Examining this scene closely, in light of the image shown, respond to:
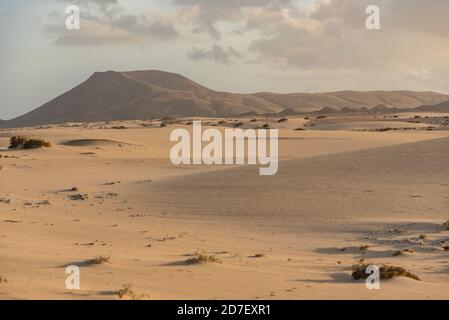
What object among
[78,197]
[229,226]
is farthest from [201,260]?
[78,197]

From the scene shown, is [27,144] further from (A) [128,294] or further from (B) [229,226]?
(A) [128,294]

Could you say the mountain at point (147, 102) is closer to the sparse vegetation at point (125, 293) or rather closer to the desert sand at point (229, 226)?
the desert sand at point (229, 226)

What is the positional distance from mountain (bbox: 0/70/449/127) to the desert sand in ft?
334

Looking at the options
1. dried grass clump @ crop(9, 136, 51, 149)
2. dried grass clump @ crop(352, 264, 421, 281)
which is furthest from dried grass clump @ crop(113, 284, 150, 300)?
dried grass clump @ crop(9, 136, 51, 149)

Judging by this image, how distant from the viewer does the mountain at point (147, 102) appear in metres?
142

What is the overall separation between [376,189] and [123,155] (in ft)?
60.2

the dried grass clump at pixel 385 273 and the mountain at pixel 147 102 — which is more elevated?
the mountain at pixel 147 102

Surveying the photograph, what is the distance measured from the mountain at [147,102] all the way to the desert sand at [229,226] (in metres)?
102

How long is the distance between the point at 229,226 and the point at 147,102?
13571 centimetres

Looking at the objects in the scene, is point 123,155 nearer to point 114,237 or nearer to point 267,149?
point 267,149

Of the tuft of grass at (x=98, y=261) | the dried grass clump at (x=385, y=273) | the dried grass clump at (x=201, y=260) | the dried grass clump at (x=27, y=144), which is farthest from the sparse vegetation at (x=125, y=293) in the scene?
the dried grass clump at (x=27, y=144)

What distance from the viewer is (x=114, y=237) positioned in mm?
13867

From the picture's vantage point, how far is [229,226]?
15.6 m
